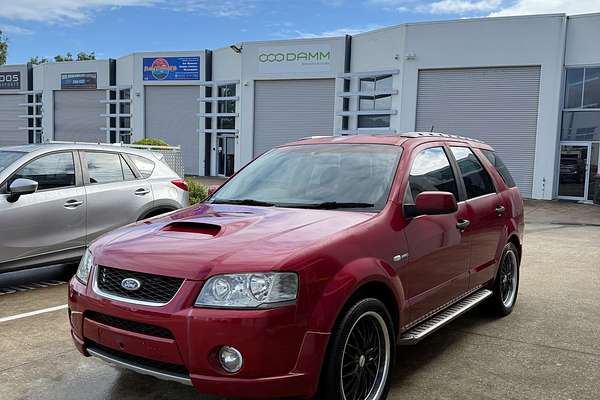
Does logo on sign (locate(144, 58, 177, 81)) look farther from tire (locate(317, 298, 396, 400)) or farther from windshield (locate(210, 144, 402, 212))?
tire (locate(317, 298, 396, 400))

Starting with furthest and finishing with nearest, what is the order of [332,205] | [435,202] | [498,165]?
1. [498,165]
2. [332,205]
3. [435,202]

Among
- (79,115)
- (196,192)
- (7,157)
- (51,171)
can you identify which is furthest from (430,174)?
(79,115)

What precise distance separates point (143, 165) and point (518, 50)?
18445 mm

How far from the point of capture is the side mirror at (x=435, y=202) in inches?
151

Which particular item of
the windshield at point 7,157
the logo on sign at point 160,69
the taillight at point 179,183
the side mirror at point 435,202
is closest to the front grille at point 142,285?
the side mirror at point 435,202

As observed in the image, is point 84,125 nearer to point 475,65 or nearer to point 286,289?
point 475,65

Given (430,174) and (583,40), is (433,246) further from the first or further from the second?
(583,40)

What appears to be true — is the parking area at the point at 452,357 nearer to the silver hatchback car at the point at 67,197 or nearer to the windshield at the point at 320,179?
the silver hatchback car at the point at 67,197

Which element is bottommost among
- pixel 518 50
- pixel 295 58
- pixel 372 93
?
pixel 372 93

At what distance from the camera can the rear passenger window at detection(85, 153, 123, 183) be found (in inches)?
282

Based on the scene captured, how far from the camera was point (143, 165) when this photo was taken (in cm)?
786

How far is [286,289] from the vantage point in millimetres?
2965

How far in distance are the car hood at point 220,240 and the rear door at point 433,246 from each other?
1.71ft

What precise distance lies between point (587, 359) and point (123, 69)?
1332 inches
